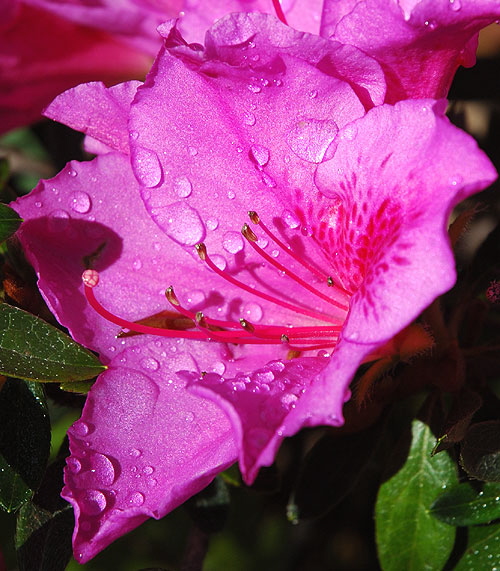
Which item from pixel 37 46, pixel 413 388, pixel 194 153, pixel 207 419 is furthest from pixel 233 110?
pixel 37 46

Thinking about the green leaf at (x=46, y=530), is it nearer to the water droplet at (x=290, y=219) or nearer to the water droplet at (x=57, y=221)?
the water droplet at (x=57, y=221)

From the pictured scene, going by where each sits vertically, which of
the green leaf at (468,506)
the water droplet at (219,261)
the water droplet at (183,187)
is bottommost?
the green leaf at (468,506)

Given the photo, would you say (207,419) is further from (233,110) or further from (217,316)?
(233,110)

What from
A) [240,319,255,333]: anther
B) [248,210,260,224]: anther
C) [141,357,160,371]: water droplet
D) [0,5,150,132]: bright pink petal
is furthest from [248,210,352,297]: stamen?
[0,5,150,132]: bright pink petal

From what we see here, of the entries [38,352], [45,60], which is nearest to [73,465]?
[38,352]

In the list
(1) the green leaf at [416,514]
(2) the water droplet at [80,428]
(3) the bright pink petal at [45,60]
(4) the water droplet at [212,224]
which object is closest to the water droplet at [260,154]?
(4) the water droplet at [212,224]

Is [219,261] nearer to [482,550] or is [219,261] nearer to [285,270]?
[285,270]
